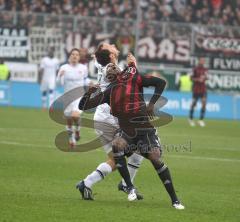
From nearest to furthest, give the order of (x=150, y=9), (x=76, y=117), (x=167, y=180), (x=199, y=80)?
1. (x=167, y=180)
2. (x=76, y=117)
3. (x=199, y=80)
4. (x=150, y=9)

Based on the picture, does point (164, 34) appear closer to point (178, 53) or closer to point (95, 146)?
point (178, 53)

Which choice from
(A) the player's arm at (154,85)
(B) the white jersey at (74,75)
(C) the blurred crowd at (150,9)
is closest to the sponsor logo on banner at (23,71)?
(C) the blurred crowd at (150,9)

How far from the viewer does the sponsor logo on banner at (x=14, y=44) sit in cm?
3850

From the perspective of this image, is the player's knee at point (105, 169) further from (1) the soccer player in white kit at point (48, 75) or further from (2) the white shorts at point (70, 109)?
(1) the soccer player in white kit at point (48, 75)

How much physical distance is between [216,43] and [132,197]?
29771 mm

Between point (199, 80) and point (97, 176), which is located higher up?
point (97, 176)

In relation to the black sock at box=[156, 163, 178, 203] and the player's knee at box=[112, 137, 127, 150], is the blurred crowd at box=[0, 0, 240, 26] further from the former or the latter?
the black sock at box=[156, 163, 178, 203]

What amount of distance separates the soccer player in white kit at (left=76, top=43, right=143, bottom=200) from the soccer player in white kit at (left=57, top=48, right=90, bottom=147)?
7591 mm

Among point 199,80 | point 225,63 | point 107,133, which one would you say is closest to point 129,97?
point 107,133

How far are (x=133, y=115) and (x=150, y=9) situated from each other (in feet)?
101

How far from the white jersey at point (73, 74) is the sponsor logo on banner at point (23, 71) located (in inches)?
655

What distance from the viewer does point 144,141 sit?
11.4 metres

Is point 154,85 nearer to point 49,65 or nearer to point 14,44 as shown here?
point 49,65

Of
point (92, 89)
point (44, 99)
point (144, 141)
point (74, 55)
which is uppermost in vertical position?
point (92, 89)
